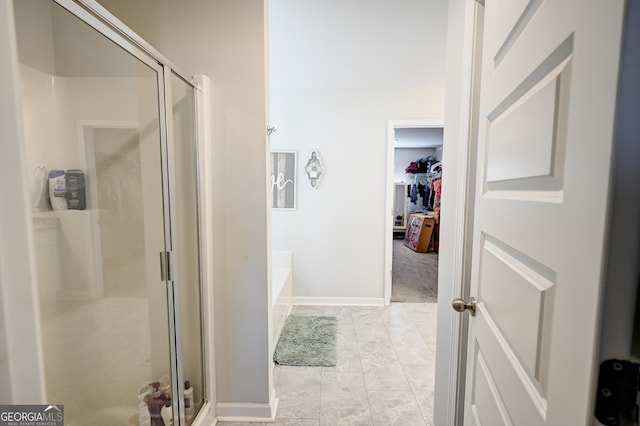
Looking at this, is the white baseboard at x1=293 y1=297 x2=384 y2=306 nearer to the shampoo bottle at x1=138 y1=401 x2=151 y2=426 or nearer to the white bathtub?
the white bathtub

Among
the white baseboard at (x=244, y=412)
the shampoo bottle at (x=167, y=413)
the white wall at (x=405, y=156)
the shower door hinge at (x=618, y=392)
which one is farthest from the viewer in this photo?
the white wall at (x=405, y=156)

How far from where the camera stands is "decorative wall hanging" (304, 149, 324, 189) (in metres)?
3.15

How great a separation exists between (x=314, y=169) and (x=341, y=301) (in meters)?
1.58

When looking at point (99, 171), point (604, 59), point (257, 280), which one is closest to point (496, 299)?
point (604, 59)

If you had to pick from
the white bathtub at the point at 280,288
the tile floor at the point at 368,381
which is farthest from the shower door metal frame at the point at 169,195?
the white bathtub at the point at 280,288

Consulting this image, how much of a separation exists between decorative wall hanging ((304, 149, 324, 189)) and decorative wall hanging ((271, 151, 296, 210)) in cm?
17

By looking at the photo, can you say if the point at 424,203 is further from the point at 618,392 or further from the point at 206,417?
the point at 618,392

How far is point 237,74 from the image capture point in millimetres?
1494

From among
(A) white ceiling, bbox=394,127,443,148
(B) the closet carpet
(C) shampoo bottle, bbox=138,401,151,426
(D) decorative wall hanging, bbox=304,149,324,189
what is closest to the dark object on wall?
(C) shampoo bottle, bbox=138,401,151,426

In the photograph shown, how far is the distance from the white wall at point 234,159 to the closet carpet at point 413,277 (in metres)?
2.30

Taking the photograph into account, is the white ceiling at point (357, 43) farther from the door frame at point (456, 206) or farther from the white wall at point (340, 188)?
the door frame at point (456, 206)

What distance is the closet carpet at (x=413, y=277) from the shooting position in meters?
3.61

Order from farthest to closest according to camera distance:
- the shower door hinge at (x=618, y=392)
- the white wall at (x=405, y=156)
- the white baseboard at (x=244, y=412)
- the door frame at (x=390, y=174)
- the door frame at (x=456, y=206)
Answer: the white wall at (x=405, y=156)
the door frame at (x=390, y=174)
the white baseboard at (x=244, y=412)
the door frame at (x=456, y=206)
the shower door hinge at (x=618, y=392)

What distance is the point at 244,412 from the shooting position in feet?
5.35
